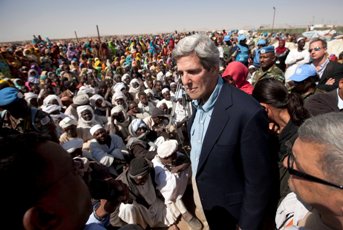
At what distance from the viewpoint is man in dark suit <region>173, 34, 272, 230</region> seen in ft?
5.11

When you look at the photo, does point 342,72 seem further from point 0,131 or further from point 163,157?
point 0,131

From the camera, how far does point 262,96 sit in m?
2.23

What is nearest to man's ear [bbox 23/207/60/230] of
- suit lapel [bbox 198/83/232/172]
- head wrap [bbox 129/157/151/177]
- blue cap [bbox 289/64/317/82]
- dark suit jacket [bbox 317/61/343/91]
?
suit lapel [bbox 198/83/232/172]

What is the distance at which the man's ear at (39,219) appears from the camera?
2.19 feet

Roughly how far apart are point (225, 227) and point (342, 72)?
119 inches

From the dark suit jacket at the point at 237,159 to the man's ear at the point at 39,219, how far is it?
116 centimetres

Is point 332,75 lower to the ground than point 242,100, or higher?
→ lower

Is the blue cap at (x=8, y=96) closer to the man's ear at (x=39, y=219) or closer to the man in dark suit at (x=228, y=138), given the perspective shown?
the man in dark suit at (x=228, y=138)

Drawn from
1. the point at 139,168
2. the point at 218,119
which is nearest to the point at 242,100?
the point at 218,119

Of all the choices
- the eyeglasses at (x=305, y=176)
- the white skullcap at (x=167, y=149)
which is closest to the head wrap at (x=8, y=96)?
the white skullcap at (x=167, y=149)

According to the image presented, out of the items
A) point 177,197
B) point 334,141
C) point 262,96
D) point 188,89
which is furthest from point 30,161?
point 177,197

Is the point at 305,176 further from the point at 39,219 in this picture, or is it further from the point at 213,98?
the point at 39,219

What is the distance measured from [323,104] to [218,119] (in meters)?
1.48

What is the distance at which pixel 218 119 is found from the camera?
165 centimetres
